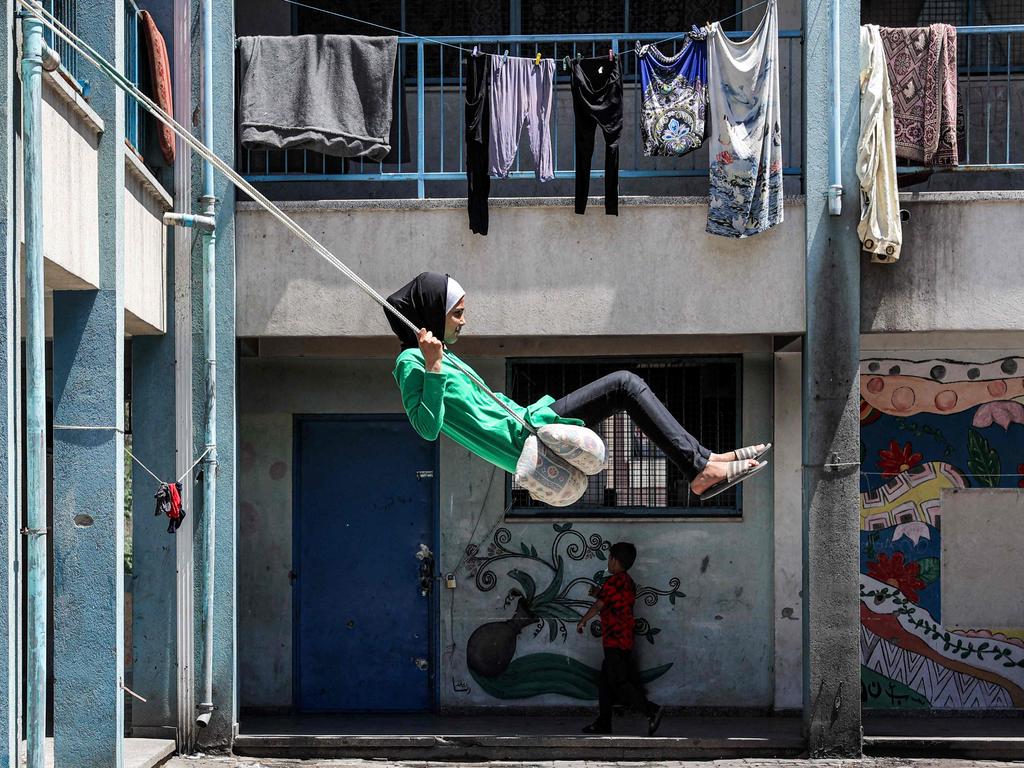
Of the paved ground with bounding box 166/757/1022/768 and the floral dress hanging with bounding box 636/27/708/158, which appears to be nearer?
the floral dress hanging with bounding box 636/27/708/158

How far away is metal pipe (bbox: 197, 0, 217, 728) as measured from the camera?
9.98 m

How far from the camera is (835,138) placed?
9820 millimetres

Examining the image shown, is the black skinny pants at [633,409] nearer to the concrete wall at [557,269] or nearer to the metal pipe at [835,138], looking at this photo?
the concrete wall at [557,269]

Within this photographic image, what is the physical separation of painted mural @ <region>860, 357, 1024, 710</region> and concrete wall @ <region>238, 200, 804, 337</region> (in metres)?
2.26

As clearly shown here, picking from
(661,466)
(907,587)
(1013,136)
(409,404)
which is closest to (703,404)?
(661,466)

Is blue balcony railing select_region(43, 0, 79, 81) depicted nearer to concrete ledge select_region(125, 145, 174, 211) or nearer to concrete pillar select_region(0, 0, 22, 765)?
concrete ledge select_region(125, 145, 174, 211)

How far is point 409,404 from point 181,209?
4.48 metres

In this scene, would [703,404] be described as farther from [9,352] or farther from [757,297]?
[9,352]

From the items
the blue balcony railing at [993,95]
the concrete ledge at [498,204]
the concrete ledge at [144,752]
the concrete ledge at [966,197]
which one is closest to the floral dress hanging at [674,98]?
the concrete ledge at [498,204]

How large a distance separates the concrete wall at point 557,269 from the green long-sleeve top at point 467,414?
3.44m

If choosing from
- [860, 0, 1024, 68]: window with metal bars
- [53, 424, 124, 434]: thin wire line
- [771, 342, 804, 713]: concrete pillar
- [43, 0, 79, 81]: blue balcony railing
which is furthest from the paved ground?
[860, 0, 1024, 68]: window with metal bars

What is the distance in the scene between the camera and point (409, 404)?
6.46 metres

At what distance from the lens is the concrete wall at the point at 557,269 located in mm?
10055

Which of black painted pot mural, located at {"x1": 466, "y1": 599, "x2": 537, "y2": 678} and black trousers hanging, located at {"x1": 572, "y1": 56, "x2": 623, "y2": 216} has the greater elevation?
black trousers hanging, located at {"x1": 572, "y1": 56, "x2": 623, "y2": 216}
